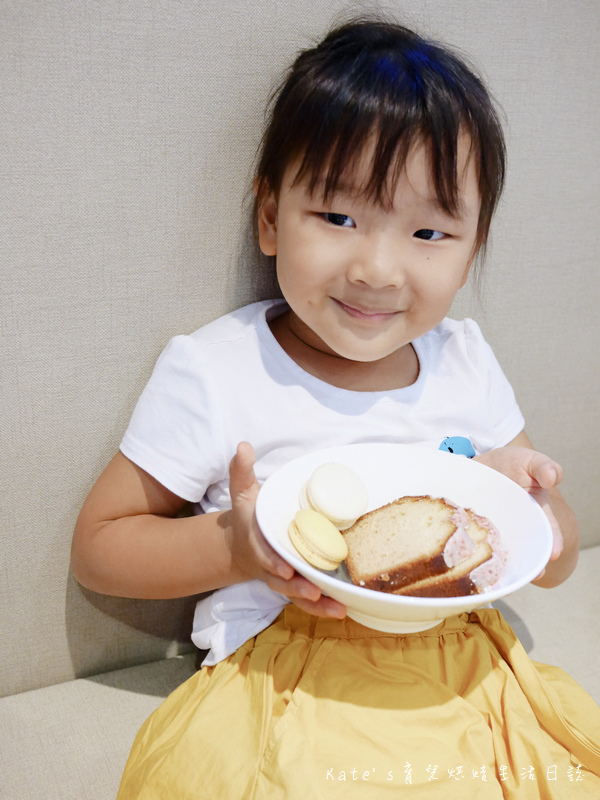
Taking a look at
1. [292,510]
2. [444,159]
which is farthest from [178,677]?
[444,159]

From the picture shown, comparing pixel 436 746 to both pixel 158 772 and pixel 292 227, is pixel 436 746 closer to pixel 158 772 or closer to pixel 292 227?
pixel 158 772

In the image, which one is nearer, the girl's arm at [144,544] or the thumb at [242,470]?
the thumb at [242,470]

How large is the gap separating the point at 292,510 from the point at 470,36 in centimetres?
72

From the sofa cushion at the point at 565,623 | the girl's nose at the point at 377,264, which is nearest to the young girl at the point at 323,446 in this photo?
the girl's nose at the point at 377,264

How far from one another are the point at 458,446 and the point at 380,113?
0.46 meters

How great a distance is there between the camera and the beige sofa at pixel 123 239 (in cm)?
81

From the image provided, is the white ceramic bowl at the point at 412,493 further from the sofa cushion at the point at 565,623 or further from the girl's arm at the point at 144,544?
the sofa cushion at the point at 565,623

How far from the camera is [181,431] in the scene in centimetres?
87

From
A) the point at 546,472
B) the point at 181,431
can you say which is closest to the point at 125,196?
the point at 181,431

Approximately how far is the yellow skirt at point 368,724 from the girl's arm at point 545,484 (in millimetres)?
156

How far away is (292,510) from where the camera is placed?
30.8 inches

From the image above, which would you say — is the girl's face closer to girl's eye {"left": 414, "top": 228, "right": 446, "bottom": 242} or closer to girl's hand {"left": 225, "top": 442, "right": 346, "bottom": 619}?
girl's eye {"left": 414, "top": 228, "right": 446, "bottom": 242}

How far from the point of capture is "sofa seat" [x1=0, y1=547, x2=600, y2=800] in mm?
860

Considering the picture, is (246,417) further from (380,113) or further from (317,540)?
(380,113)
